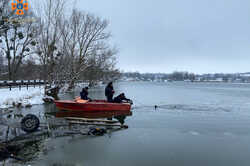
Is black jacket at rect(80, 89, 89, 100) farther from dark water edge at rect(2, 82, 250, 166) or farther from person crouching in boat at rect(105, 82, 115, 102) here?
dark water edge at rect(2, 82, 250, 166)

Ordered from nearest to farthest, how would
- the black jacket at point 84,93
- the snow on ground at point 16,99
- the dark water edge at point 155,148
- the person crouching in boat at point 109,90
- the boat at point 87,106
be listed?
the dark water edge at point 155,148 < the boat at point 87,106 < the person crouching in boat at point 109,90 < the black jacket at point 84,93 < the snow on ground at point 16,99

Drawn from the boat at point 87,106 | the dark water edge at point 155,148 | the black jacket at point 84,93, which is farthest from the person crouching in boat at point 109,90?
the dark water edge at point 155,148

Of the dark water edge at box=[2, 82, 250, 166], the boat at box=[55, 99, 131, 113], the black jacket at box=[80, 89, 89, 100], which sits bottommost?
the dark water edge at box=[2, 82, 250, 166]

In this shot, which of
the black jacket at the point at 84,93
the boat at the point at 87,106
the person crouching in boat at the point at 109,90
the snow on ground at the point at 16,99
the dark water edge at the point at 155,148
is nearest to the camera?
the dark water edge at the point at 155,148

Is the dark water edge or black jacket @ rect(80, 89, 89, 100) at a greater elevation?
black jacket @ rect(80, 89, 89, 100)

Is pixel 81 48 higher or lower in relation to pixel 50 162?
higher

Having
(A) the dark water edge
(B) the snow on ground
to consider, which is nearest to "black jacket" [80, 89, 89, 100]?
(B) the snow on ground

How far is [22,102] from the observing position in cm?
1717

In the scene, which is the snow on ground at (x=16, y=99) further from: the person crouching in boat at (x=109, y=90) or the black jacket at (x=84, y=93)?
the person crouching in boat at (x=109, y=90)

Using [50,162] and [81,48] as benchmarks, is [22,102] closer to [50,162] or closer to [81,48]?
[50,162]

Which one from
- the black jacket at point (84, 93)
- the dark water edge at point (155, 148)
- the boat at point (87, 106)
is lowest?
the dark water edge at point (155, 148)

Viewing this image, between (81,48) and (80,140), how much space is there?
84.0 ft

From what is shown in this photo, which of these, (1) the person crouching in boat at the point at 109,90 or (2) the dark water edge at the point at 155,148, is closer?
(2) the dark water edge at the point at 155,148

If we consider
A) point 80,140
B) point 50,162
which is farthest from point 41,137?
point 50,162
